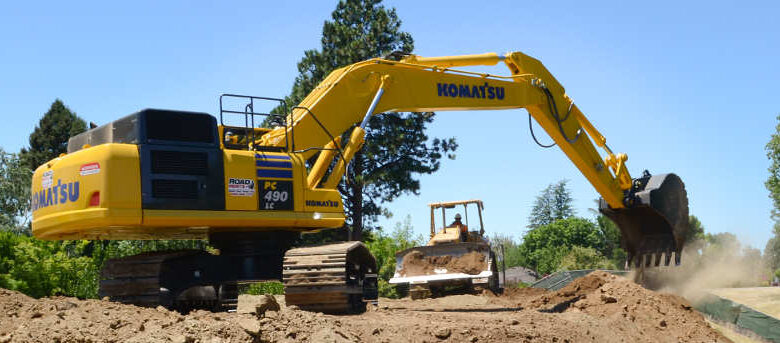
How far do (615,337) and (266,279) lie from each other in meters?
5.42

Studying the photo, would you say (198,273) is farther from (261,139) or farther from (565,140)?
(565,140)

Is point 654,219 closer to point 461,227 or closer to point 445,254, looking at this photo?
point 445,254

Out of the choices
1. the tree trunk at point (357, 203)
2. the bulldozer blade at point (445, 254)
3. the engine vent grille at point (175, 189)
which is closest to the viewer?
the engine vent grille at point (175, 189)

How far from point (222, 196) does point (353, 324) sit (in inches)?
104

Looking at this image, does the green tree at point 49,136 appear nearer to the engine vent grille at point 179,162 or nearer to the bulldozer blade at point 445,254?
the bulldozer blade at point 445,254

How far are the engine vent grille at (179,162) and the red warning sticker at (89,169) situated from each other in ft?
2.30

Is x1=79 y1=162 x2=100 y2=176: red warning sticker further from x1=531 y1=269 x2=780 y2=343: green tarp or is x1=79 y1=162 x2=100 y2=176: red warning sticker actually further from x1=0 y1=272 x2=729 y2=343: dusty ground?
x1=531 y1=269 x2=780 y2=343: green tarp

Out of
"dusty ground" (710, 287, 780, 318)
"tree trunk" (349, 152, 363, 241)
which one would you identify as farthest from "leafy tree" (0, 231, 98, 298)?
"dusty ground" (710, 287, 780, 318)

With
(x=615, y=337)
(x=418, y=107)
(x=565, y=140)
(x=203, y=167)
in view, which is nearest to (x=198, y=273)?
(x=203, y=167)

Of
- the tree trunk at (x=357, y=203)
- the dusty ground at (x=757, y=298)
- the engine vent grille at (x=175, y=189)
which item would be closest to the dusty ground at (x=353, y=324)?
the engine vent grille at (x=175, y=189)

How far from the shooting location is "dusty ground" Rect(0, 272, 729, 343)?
7.96 metres

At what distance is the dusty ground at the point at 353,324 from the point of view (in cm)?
796

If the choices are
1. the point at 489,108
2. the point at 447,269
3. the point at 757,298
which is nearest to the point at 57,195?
the point at 489,108

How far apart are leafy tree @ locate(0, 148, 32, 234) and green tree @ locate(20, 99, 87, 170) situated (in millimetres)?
2235
